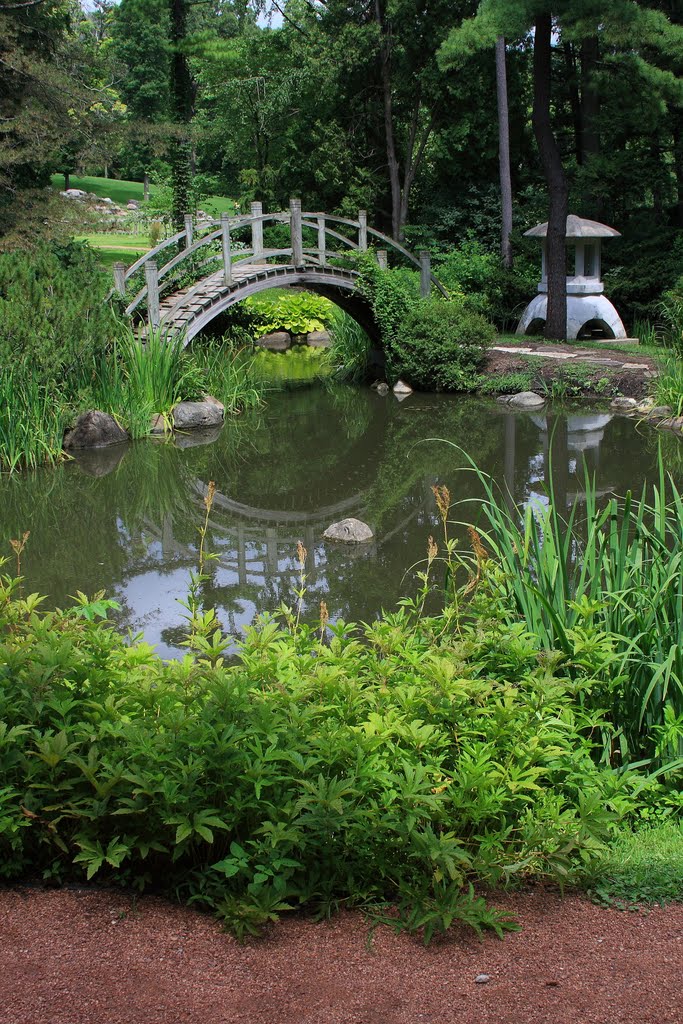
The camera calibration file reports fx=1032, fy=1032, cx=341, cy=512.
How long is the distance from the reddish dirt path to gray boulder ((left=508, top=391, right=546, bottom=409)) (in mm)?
11572

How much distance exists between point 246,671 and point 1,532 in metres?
5.80

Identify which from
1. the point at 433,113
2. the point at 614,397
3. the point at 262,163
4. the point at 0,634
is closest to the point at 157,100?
the point at 262,163

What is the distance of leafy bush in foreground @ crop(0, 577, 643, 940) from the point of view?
110 inches

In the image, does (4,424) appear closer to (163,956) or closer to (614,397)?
(614,397)

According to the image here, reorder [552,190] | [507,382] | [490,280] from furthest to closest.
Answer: [490,280] → [552,190] → [507,382]

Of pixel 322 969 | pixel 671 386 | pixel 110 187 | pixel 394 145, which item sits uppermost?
pixel 110 187

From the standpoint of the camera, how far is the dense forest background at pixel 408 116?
14438 millimetres

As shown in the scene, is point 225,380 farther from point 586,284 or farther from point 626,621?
point 626,621

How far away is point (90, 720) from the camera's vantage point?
3223 millimetres

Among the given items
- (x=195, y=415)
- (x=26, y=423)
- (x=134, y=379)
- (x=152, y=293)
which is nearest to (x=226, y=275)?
(x=152, y=293)

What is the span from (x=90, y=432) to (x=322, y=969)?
32.2 ft

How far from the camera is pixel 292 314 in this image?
917 inches

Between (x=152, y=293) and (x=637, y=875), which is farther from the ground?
(x=152, y=293)

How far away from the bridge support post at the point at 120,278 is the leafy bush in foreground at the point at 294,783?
10917 mm
